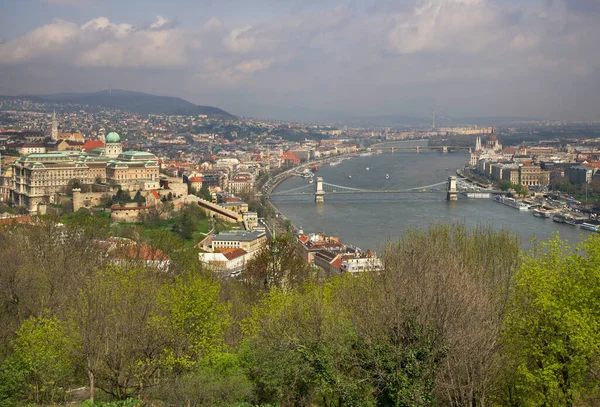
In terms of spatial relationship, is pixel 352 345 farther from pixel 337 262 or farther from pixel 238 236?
pixel 238 236

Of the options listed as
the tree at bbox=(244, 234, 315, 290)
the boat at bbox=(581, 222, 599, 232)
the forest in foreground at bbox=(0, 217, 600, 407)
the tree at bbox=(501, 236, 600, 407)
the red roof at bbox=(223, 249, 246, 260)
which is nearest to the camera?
the tree at bbox=(501, 236, 600, 407)

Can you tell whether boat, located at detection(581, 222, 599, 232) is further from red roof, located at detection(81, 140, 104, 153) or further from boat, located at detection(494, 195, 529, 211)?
red roof, located at detection(81, 140, 104, 153)

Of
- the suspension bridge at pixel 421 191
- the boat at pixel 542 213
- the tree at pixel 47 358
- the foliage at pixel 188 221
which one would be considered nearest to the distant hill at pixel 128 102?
the suspension bridge at pixel 421 191

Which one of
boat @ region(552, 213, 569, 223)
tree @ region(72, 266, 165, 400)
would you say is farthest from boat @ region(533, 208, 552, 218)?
tree @ region(72, 266, 165, 400)

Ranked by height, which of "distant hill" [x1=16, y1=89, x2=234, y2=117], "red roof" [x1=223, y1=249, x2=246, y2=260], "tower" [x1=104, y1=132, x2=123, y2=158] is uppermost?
"distant hill" [x1=16, y1=89, x2=234, y2=117]

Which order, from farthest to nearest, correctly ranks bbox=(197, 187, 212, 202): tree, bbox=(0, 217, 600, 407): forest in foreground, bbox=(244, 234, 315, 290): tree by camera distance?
bbox=(197, 187, 212, 202): tree < bbox=(244, 234, 315, 290): tree < bbox=(0, 217, 600, 407): forest in foreground

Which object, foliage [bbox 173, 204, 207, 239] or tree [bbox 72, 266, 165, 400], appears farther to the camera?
foliage [bbox 173, 204, 207, 239]

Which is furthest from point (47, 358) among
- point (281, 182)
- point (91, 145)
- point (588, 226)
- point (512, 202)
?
point (281, 182)
